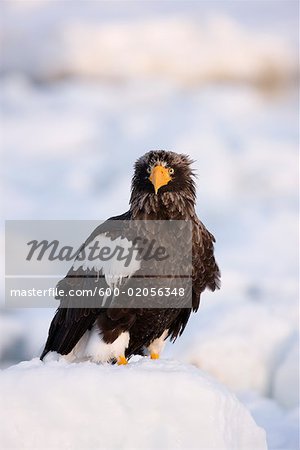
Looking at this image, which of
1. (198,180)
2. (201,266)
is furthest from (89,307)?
(198,180)

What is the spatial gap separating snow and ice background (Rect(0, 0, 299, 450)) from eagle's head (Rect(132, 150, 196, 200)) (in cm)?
114

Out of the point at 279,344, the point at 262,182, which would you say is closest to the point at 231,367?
the point at 279,344

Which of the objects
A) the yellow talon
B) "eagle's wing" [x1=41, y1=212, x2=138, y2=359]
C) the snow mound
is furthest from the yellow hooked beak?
the snow mound

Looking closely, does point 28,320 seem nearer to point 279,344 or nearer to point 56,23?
point 279,344

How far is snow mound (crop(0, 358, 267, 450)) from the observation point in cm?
448

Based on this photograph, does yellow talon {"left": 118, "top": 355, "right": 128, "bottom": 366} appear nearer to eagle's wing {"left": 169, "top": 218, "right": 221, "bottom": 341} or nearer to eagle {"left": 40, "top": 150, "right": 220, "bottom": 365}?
eagle {"left": 40, "top": 150, "right": 220, "bottom": 365}

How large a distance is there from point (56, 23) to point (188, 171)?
63.1 ft

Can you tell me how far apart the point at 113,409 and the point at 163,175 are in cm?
171

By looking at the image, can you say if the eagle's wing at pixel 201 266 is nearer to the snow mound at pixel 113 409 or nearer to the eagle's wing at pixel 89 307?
the eagle's wing at pixel 89 307

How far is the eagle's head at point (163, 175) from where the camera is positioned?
580 centimetres

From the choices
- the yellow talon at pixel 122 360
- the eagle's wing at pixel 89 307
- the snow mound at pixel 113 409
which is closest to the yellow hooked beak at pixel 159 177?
the eagle's wing at pixel 89 307

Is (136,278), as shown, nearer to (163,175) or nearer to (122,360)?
(122,360)

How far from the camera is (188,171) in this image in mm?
6031

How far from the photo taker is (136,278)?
5660 mm
